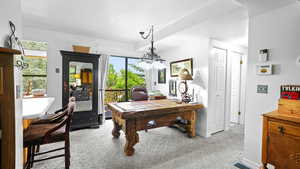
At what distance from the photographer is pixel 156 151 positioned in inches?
90.7

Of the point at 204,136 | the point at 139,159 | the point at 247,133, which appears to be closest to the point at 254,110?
the point at 247,133

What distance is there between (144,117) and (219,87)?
2084 millimetres

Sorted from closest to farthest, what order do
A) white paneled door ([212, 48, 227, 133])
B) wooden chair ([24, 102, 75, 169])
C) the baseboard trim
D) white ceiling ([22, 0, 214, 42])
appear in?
wooden chair ([24, 102, 75, 169]) → the baseboard trim → white ceiling ([22, 0, 214, 42]) → white paneled door ([212, 48, 227, 133])

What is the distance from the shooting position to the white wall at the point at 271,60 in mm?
1538

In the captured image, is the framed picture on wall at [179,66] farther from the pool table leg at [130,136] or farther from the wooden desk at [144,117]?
the pool table leg at [130,136]

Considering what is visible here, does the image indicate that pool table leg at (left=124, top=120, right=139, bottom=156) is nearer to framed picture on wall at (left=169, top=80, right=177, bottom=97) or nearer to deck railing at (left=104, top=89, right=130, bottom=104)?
framed picture on wall at (left=169, top=80, right=177, bottom=97)

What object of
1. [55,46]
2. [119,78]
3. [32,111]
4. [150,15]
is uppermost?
[150,15]

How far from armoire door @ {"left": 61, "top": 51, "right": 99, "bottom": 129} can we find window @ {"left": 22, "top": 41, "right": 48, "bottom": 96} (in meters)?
0.70

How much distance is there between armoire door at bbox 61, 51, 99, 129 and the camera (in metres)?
3.05

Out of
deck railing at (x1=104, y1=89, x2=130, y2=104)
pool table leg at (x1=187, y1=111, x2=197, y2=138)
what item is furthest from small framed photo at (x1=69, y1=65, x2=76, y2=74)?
pool table leg at (x1=187, y1=111, x2=197, y2=138)

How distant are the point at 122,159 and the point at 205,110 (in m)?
2.02

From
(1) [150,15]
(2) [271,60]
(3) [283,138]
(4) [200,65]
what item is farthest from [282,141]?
(1) [150,15]

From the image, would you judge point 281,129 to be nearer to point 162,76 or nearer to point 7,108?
point 7,108

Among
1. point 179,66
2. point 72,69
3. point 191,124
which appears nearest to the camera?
point 191,124
